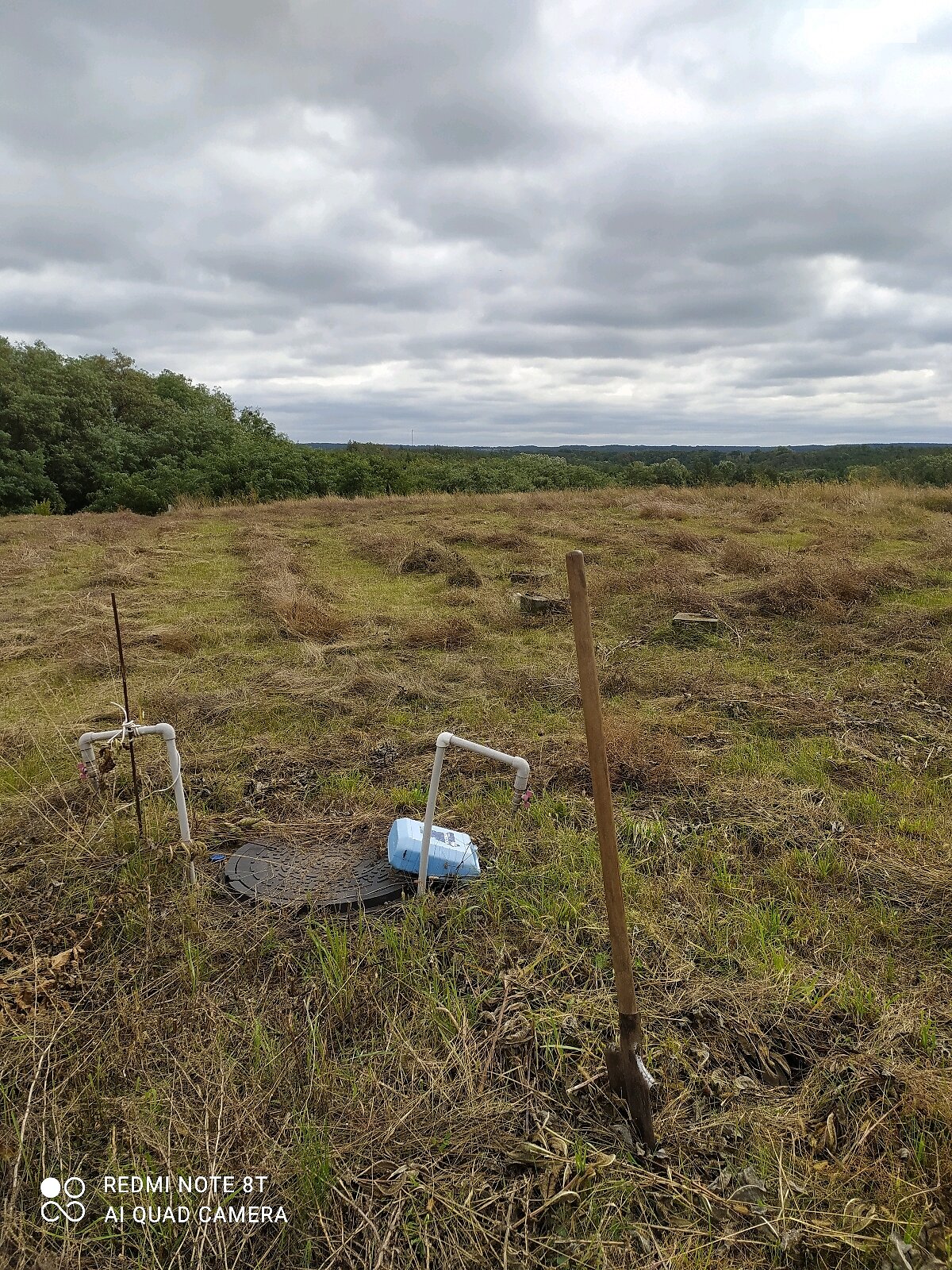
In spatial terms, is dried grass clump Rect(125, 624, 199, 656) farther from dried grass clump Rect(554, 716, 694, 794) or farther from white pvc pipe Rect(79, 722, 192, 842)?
dried grass clump Rect(554, 716, 694, 794)

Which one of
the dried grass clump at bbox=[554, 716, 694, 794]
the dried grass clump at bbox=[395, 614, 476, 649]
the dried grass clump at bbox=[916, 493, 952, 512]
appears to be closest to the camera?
the dried grass clump at bbox=[554, 716, 694, 794]

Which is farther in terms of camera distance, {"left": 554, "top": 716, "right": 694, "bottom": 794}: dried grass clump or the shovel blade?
{"left": 554, "top": 716, "right": 694, "bottom": 794}: dried grass clump

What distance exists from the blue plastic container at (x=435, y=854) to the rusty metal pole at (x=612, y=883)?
3.58ft

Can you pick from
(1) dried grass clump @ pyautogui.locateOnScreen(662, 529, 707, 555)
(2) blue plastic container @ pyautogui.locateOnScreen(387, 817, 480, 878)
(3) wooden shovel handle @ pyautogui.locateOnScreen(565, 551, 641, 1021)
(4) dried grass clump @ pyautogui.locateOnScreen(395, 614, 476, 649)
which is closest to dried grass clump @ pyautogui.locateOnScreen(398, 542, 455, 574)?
(4) dried grass clump @ pyautogui.locateOnScreen(395, 614, 476, 649)

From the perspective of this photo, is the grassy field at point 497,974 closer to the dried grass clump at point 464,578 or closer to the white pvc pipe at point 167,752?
the white pvc pipe at point 167,752

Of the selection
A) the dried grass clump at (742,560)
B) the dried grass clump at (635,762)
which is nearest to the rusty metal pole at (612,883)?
the dried grass clump at (635,762)

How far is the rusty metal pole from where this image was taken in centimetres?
162

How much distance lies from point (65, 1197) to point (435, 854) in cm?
150

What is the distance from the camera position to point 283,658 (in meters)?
5.93

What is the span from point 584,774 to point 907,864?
152 cm

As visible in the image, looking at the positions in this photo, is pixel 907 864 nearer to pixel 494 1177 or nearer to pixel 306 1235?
pixel 494 1177

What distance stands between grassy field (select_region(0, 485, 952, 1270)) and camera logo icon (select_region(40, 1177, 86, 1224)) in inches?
0.9

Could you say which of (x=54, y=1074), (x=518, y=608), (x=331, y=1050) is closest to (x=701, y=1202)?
(x=331, y=1050)

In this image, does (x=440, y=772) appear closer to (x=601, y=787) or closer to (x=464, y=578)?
(x=601, y=787)
